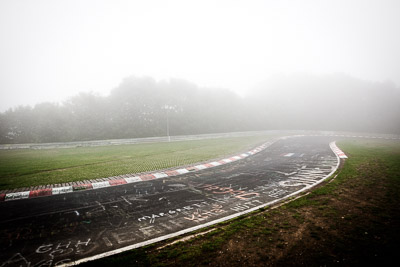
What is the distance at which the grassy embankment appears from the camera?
3584 millimetres

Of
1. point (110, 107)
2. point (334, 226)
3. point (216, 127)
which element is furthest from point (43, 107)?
point (334, 226)

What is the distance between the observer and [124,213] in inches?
236

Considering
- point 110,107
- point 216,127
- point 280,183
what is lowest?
point 280,183

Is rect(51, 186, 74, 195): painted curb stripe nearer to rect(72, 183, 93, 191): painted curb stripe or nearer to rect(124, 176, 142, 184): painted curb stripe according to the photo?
rect(72, 183, 93, 191): painted curb stripe

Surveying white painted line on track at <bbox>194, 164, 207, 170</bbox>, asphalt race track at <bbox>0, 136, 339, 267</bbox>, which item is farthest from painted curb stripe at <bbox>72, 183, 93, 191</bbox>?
white painted line on track at <bbox>194, 164, 207, 170</bbox>

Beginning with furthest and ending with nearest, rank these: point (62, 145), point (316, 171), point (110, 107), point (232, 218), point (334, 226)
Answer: point (110, 107)
point (62, 145)
point (316, 171)
point (232, 218)
point (334, 226)

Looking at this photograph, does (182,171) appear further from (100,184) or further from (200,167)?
(100,184)

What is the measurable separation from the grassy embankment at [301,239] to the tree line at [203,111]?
37.2 m

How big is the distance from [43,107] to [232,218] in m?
44.3

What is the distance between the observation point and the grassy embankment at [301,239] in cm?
358

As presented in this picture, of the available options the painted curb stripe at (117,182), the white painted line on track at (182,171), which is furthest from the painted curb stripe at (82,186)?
the white painted line on track at (182,171)

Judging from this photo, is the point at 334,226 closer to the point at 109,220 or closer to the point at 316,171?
the point at 109,220

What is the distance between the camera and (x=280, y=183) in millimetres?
8789

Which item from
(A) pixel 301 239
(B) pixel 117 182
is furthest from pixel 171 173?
(A) pixel 301 239
